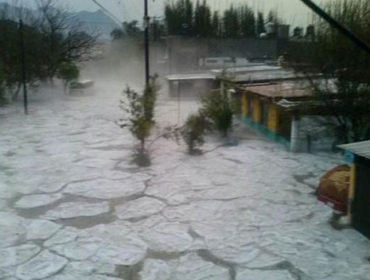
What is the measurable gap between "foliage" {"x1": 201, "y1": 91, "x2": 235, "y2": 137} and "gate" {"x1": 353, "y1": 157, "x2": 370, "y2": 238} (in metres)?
5.24

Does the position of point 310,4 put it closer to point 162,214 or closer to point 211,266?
point 211,266

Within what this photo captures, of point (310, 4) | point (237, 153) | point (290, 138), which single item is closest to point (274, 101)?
point (290, 138)

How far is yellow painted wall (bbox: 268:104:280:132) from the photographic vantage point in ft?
30.1

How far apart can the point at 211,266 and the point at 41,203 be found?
9.44 ft

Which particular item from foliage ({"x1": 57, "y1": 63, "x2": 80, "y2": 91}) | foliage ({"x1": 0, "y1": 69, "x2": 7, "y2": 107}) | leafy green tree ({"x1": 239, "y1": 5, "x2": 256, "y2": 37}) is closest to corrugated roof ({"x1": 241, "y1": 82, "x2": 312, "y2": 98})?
foliage ({"x1": 0, "y1": 69, "x2": 7, "y2": 107})

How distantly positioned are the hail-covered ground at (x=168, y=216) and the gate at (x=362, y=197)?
0.15m

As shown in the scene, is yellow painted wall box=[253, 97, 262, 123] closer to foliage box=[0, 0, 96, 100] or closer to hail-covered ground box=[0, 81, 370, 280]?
hail-covered ground box=[0, 81, 370, 280]

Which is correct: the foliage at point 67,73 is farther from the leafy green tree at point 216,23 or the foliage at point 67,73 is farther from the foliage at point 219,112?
the leafy green tree at point 216,23

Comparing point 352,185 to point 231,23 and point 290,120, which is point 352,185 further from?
point 231,23

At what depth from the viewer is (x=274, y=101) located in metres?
8.96

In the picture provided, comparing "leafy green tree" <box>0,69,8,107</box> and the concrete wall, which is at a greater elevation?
"leafy green tree" <box>0,69,8,107</box>

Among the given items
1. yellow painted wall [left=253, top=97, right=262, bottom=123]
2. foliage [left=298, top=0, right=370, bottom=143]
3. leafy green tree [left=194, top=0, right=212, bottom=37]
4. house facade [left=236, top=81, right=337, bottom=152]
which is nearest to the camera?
foliage [left=298, top=0, right=370, bottom=143]

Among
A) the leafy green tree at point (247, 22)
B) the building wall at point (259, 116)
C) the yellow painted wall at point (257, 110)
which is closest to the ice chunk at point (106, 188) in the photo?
the building wall at point (259, 116)

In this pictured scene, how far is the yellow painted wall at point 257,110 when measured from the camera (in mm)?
10375
